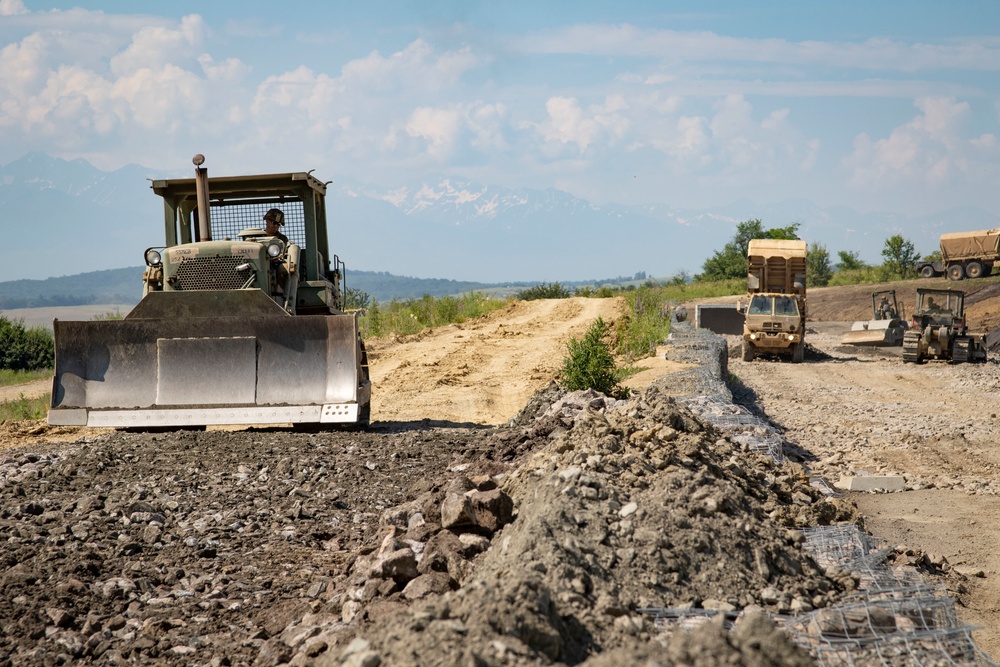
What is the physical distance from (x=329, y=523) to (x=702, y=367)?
9414 millimetres

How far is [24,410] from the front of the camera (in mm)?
14562

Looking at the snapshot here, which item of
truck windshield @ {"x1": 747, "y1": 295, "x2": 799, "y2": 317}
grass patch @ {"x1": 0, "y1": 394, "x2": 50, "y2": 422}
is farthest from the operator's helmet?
truck windshield @ {"x1": 747, "y1": 295, "x2": 799, "y2": 317}

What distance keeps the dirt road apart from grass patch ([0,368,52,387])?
1560cm

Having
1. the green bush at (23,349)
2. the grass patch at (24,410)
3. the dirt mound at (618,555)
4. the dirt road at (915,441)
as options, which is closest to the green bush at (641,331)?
the dirt road at (915,441)

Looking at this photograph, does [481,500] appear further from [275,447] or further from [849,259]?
[849,259]

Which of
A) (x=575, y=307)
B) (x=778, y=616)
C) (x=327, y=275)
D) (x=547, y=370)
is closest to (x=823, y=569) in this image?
(x=778, y=616)

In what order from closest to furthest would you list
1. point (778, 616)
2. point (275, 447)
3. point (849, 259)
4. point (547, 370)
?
point (778, 616), point (275, 447), point (547, 370), point (849, 259)

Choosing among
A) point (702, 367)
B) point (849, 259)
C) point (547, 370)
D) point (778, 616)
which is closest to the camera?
point (778, 616)

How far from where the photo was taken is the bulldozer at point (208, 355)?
9.53 m

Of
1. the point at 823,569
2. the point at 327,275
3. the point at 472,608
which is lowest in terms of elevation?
the point at 823,569

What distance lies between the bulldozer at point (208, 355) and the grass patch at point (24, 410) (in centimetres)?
451

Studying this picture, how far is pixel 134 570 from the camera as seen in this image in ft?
18.5

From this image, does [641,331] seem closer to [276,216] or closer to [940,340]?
[940,340]

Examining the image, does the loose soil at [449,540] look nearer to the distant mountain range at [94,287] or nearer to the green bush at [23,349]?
the green bush at [23,349]
